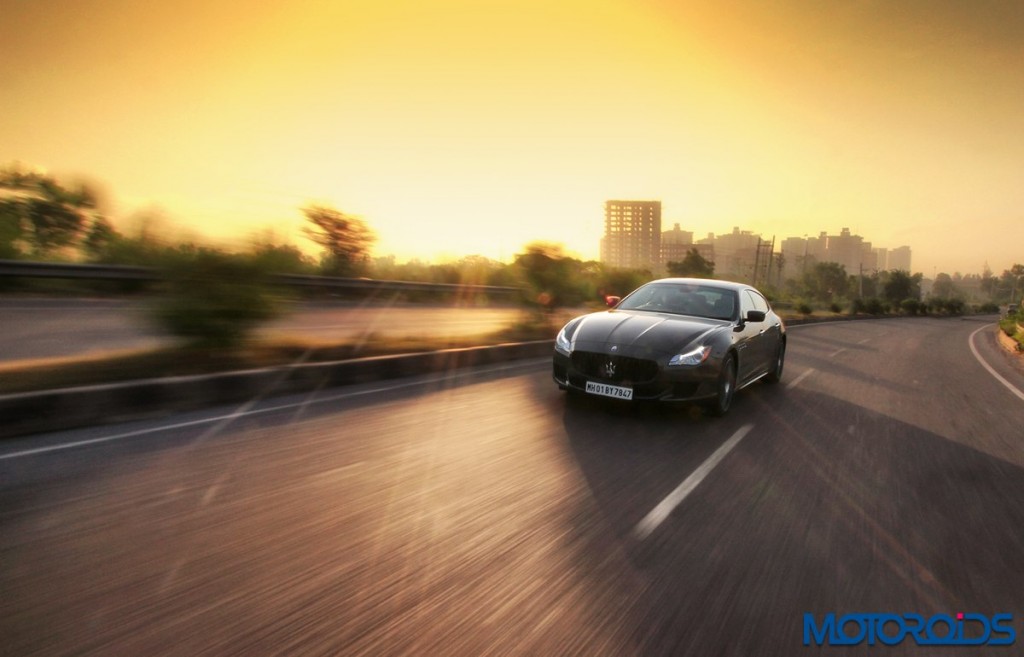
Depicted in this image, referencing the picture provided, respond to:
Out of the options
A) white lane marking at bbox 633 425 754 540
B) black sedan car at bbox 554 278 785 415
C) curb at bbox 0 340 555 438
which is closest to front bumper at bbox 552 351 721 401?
black sedan car at bbox 554 278 785 415

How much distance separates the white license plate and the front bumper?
32mm

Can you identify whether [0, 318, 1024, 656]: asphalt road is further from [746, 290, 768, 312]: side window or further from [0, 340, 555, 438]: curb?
[746, 290, 768, 312]: side window

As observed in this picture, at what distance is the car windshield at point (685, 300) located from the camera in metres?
7.70

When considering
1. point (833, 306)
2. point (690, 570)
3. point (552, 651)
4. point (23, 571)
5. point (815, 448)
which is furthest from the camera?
point (833, 306)

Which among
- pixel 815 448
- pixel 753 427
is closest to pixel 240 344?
pixel 753 427

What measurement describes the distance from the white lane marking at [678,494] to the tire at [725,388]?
770 mm

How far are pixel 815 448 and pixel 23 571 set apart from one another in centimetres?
586

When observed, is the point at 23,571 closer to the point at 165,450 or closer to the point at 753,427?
the point at 165,450

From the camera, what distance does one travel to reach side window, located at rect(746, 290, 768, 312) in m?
8.90

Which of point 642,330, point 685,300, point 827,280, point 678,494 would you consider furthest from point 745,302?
point 827,280

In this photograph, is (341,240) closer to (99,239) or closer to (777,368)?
(99,239)

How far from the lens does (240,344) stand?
25.8 feet
